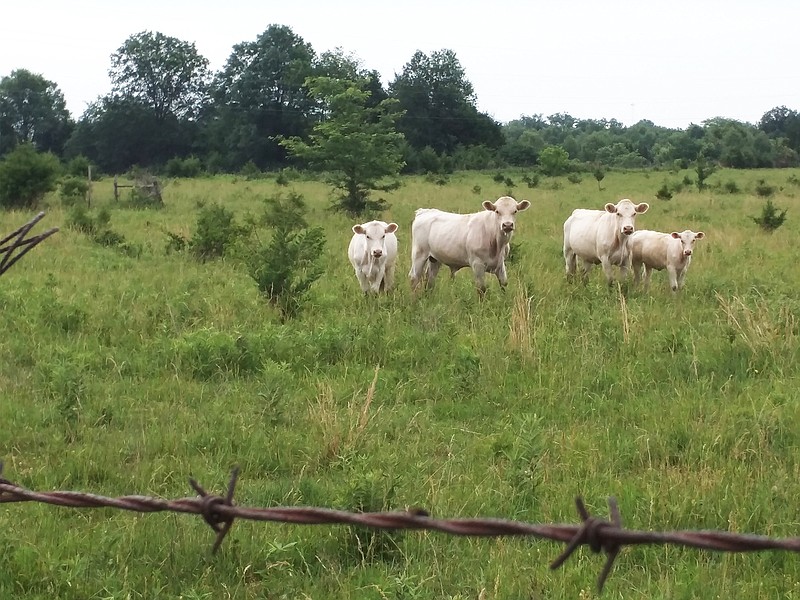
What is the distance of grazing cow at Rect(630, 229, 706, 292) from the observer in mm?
12250

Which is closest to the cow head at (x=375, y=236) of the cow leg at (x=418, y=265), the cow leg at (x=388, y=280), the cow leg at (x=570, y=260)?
the cow leg at (x=388, y=280)

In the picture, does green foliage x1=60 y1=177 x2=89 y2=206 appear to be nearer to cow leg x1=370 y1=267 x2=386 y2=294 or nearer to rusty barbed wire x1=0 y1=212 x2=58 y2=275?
cow leg x1=370 y1=267 x2=386 y2=294

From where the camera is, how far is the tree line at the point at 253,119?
6550 centimetres

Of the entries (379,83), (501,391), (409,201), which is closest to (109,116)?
(379,83)

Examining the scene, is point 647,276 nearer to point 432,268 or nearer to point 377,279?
point 432,268

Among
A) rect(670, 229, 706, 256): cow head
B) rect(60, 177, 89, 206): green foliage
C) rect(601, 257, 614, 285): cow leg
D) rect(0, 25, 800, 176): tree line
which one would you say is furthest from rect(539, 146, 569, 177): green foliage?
rect(670, 229, 706, 256): cow head

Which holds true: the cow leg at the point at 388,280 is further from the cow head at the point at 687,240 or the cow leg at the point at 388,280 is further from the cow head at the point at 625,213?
the cow head at the point at 687,240

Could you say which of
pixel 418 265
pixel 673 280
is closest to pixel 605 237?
pixel 673 280

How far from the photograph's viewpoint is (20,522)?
456 centimetres

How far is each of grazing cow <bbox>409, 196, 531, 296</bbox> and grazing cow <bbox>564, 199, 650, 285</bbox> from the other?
4.80 ft

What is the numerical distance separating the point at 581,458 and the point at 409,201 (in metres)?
23.1

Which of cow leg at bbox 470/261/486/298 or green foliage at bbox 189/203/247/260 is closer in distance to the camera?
cow leg at bbox 470/261/486/298

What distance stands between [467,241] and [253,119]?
199 feet

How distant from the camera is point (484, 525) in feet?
6.22
